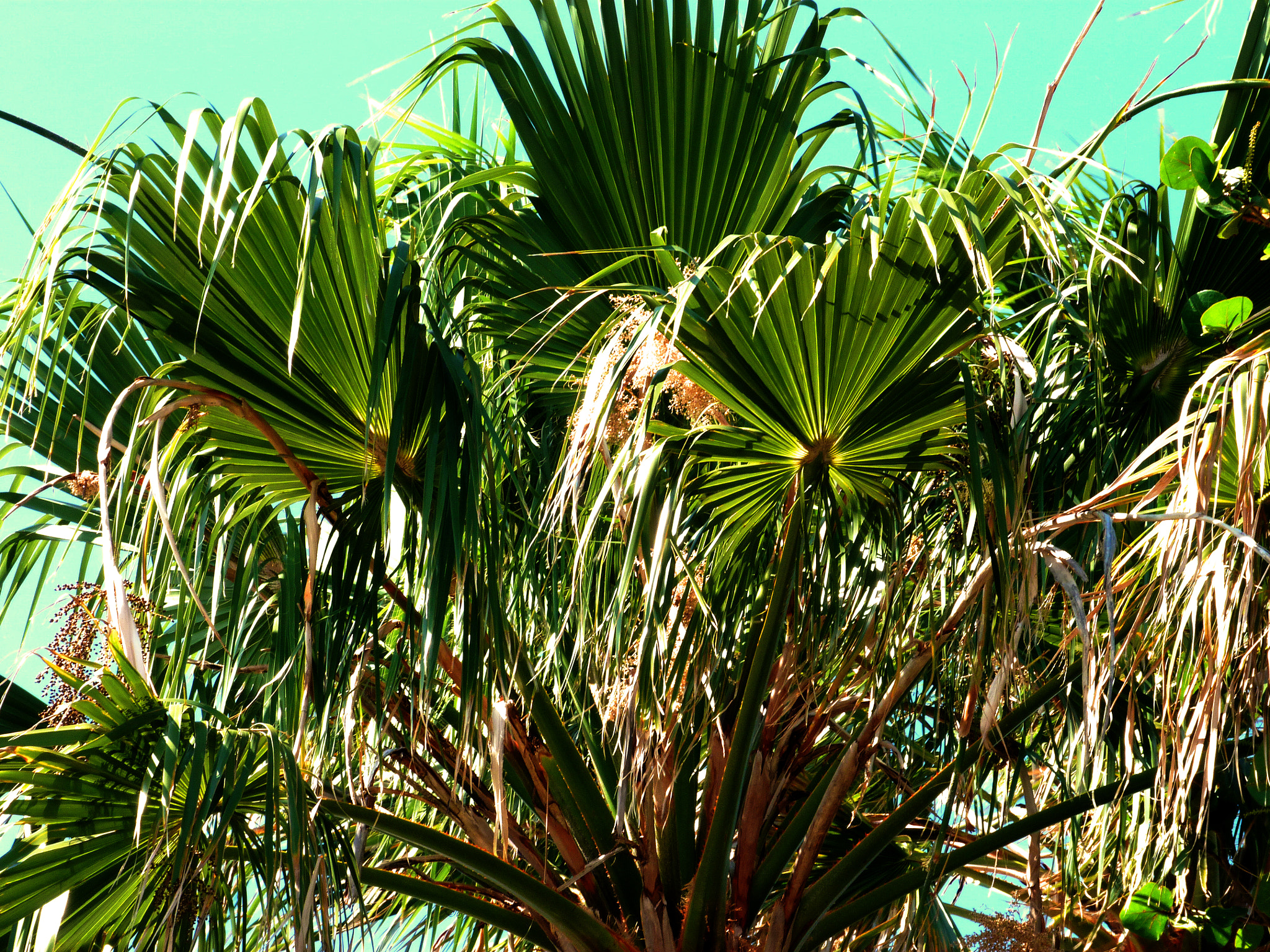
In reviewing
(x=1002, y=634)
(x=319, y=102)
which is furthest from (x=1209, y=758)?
(x=319, y=102)

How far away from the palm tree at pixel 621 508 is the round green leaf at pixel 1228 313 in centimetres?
15

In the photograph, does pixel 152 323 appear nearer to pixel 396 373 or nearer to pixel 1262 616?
pixel 396 373

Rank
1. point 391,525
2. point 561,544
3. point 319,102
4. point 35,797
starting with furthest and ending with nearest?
1. point 319,102
2. point 561,544
3. point 391,525
4. point 35,797

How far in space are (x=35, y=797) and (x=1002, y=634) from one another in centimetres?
176

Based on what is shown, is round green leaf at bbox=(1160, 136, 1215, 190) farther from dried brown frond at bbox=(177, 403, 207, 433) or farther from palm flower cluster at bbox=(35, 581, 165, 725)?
palm flower cluster at bbox=(35, 581, 165, 725)

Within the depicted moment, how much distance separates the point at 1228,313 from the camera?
219 cm

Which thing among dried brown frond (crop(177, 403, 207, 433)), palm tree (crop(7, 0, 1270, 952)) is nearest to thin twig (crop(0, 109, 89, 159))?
palm tree (crop(7, 0, 1270, 952))

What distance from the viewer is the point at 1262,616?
87.7 inches

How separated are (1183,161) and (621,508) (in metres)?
1.21

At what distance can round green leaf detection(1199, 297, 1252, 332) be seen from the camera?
2174 mm

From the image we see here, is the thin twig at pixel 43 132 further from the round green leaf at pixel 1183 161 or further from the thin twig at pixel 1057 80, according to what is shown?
the round green leaf at pixel 1183 161

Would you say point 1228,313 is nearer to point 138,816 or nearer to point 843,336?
point 843,336

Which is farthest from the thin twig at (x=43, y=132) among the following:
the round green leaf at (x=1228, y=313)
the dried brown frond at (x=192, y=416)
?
the round green leaf at (x=1228, y=313)

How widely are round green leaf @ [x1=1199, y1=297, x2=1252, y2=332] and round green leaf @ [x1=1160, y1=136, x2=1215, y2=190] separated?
27 centimetres
